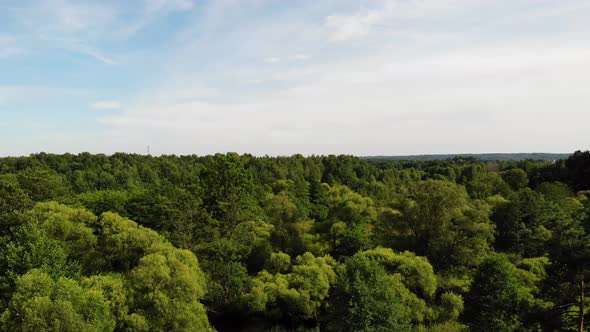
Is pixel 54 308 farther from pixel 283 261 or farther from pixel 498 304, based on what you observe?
pixel 498 304

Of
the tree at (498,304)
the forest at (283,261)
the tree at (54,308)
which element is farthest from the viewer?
the tree at (498,304)

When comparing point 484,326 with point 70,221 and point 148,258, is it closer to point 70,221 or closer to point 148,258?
point 148,258

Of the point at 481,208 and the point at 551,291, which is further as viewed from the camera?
the point at 481,208

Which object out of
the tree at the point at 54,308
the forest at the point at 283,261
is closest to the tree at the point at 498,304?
the forest at the point at 283,261

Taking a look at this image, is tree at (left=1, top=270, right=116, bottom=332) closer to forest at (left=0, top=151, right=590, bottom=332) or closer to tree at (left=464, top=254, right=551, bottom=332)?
forest at (left=0, top=151, right=590, bottom=332)

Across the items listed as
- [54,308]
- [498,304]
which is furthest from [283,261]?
[54,308]

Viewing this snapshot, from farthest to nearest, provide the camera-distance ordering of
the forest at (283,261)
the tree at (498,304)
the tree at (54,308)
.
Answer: the tree at (498,304) < the forest at (283,261) < the tree at (54,308)

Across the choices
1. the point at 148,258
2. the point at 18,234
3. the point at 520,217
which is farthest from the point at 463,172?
the point at 18,234

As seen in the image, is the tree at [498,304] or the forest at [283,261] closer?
the forest at [283,261]

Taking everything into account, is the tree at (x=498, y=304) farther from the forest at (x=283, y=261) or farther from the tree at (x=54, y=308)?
the tree at (x=54, y=308)
